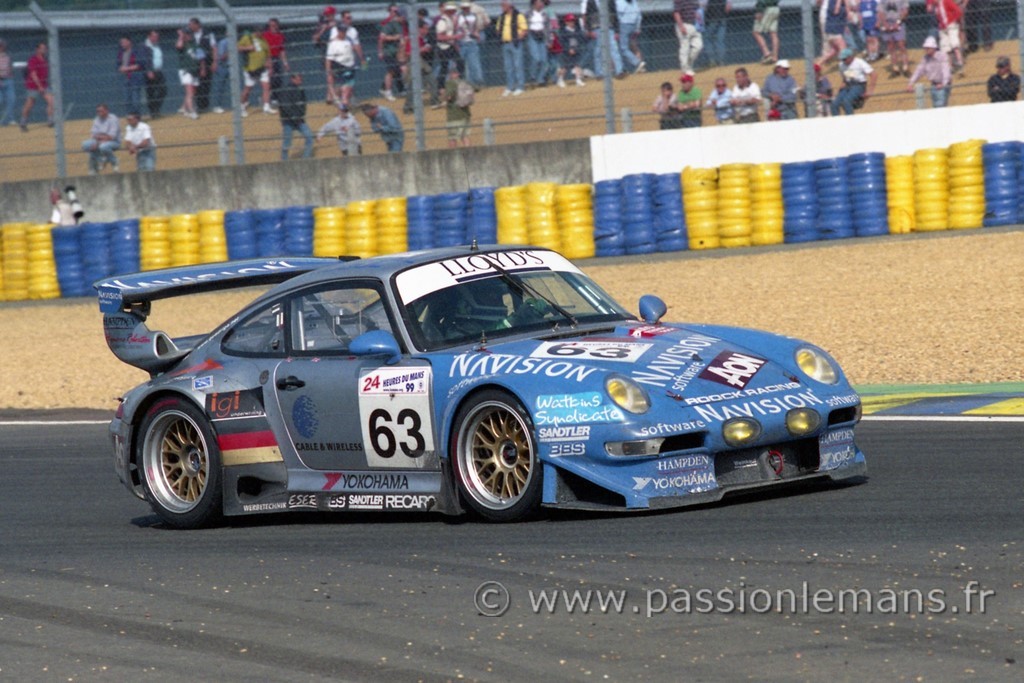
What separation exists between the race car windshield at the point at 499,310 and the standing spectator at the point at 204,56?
16.4m

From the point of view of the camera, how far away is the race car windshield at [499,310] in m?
7.71

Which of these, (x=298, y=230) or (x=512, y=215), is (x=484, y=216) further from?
(x=298, y=230)

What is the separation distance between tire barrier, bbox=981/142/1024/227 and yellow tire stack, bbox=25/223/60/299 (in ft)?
41.3

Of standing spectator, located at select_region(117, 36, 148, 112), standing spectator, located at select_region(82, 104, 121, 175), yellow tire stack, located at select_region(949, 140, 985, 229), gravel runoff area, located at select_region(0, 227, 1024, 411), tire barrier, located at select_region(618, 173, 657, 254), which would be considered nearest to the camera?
gravel runoff area, located at select_region(0, 227, 1024, 411)

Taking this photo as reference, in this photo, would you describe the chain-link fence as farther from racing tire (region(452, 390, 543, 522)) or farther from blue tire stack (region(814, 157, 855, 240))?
racing tire (region(452, 390, 543, 522))

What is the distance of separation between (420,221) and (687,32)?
13.6 ft

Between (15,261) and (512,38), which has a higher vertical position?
(512,38)

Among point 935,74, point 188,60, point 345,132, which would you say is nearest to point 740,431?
point 935,74

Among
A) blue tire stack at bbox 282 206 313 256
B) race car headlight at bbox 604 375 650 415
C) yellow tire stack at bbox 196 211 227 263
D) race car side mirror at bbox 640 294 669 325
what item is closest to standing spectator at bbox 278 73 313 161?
yellow tire stack at bbox 196 211 227 263

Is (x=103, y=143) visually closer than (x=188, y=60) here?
No

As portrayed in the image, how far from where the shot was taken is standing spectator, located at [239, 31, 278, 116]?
23.1 meters

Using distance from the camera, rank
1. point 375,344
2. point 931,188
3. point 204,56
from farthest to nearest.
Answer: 1. point 204,56
2. point 931,188
3. point 375,344

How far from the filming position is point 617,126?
21859 millimetres

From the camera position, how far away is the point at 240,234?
2194 cm
